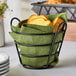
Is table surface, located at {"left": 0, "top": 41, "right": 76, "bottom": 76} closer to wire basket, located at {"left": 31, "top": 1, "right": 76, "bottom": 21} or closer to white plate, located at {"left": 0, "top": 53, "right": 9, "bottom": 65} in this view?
white plate, located at {"left": 0, "top": 53, "right": 9, "bottom": 65}

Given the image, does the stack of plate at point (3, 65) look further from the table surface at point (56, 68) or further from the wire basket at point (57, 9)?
the wire basket at point (57, 9)

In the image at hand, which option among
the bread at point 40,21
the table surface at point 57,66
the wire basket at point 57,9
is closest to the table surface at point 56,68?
the table surface at point 57,66

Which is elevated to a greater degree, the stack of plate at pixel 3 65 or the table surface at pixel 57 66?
the stack of plate at pixel 3 65

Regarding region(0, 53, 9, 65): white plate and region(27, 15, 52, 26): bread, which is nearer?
region(0, 53, 9, 65): white plate

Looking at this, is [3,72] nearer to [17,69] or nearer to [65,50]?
[17,69]

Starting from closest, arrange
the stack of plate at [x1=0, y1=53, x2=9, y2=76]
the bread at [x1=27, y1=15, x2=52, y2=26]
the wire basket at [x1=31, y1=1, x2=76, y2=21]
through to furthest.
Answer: the stack of plate at [x1=0, y1=53, x2=9, y2=76]
the bread at [x1=27, y1=15, x2=52, y2=26]
the wire basket at [x1=31, y1=1, x2=76, y2=21]

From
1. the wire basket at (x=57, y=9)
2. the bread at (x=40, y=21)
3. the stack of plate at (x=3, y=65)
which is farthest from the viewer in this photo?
the wire basket at (x=57, y=9)

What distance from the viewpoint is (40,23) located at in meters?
0.66

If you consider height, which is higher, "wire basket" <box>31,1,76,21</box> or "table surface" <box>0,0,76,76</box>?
"wire basket" <box>31,1,76,21</box>

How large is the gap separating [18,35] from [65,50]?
0.29m

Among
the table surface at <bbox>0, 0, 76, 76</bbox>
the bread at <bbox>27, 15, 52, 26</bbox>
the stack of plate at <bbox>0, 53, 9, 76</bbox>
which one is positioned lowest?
the table surface at <bbox>0, 0, 76, 76</bbox>

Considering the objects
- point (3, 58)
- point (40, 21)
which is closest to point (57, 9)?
point (40, 21)

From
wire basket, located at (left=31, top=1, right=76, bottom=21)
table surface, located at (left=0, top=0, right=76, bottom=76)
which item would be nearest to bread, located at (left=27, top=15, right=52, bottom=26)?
table surface, located at (left=0, top=0, right=76, bottom=76)

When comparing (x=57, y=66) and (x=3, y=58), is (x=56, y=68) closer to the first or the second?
(x=57, y=66)
